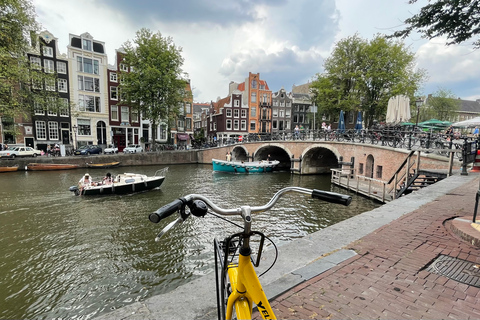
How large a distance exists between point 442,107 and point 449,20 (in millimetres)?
50824

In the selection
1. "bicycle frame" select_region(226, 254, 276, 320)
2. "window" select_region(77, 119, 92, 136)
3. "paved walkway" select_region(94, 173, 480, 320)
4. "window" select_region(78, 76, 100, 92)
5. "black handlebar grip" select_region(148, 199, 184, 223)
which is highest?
"window" select_region(78, 76, 100, 92)

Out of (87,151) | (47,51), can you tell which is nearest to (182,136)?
(87,151)

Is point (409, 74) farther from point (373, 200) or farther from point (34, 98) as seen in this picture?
point (34, 98)

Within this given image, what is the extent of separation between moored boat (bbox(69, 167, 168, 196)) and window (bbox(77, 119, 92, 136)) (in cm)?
2152

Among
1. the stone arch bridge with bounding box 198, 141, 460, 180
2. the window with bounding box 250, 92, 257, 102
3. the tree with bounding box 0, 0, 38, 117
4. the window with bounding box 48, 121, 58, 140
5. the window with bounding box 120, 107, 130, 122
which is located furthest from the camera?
the window with bounding box 250, 92, 257, 102

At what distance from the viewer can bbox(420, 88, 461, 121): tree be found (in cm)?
4356

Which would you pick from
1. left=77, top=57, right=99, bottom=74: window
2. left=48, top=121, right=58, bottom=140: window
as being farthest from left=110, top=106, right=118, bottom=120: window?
left=48, top=121, right=58, bottom=140: window

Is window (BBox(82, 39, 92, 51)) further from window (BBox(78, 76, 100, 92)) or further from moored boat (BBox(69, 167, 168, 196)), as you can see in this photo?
moored boat (BBox(69, 167, 168, 196))

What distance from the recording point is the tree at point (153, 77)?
28.6m

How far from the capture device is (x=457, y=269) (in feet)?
10.5

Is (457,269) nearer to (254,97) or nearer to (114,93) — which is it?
(114,93)

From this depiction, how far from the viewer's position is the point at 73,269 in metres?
6.02

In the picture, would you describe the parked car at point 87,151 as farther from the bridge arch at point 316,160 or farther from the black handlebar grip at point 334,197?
the black handlebar grip at point 334,197

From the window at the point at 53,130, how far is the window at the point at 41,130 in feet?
1.52
